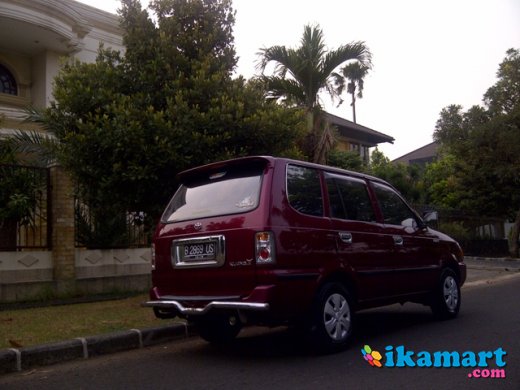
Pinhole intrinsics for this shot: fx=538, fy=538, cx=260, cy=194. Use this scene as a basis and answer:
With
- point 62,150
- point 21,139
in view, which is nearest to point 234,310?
point 62,150

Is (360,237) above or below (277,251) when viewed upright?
above

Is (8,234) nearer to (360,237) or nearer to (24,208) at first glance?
(24,208)

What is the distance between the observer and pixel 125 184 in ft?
26.0

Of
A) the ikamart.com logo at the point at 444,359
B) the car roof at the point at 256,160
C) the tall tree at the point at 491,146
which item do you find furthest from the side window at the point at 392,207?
the tall tree at the point at 491,146

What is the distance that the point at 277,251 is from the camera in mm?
4793

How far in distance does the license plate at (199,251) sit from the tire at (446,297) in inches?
135

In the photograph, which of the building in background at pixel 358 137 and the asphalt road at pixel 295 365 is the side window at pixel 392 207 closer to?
the asphalt road at pixel 295 365

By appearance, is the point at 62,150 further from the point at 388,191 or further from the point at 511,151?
the point at 511,151

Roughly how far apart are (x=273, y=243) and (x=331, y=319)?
109cm

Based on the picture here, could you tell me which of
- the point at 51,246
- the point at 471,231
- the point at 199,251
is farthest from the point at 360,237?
the point at 471,231

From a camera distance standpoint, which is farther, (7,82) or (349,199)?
(7,82)

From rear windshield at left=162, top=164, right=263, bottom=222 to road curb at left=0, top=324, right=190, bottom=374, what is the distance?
1.46 meters

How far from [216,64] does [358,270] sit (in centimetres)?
447

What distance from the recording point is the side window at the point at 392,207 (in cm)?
652
